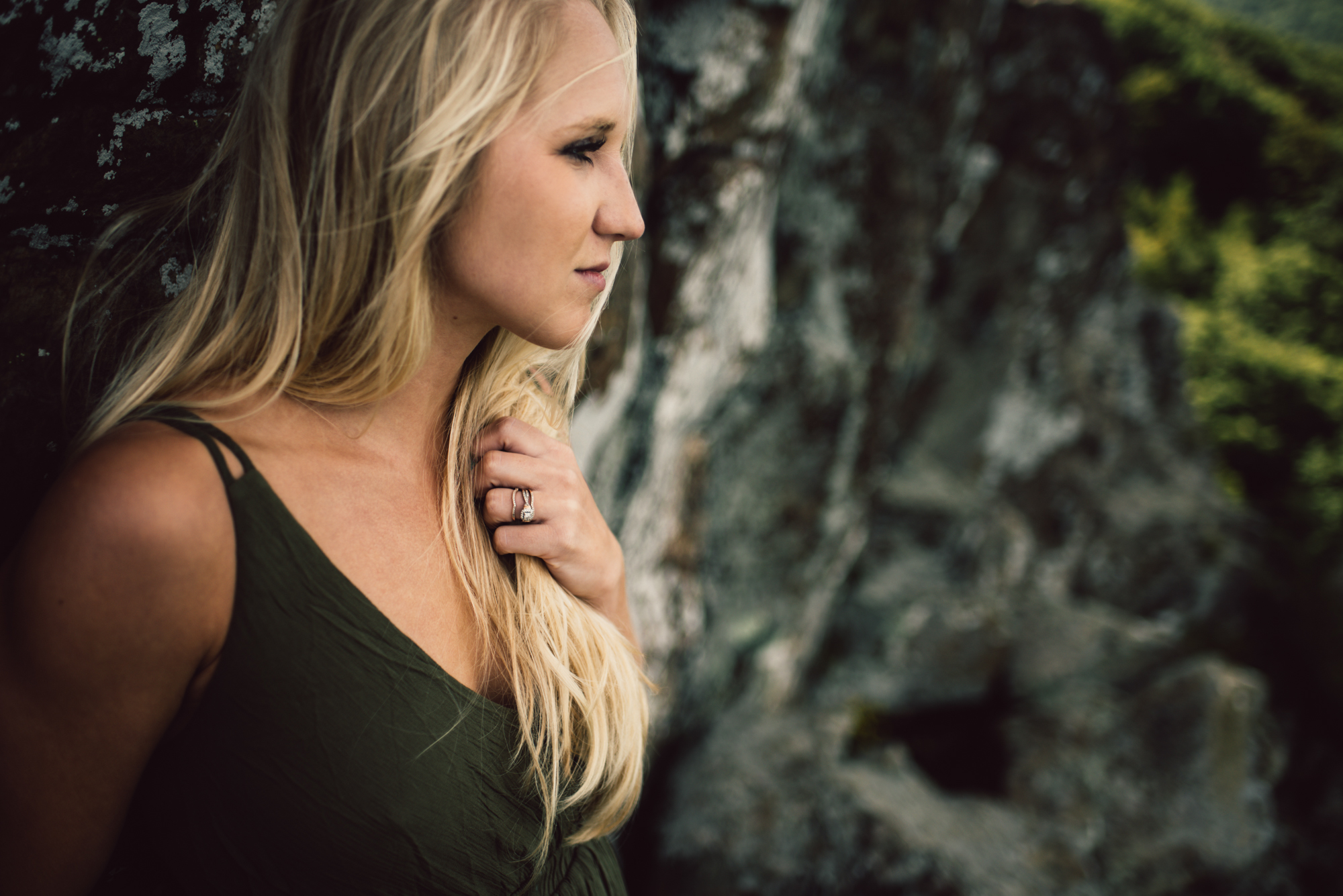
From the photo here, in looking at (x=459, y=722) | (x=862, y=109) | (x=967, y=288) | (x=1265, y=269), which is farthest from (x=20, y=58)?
(x=1265, y=269)

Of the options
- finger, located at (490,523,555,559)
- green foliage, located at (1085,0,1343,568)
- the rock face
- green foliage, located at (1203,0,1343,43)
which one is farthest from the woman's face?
green foliage, located at (1203,0,1343,43)

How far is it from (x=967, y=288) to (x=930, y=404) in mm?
1085

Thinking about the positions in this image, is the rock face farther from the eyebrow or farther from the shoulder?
the shoulder

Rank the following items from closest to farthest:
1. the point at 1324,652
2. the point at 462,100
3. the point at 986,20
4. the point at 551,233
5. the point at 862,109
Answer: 1. the point at 462,100
2. the point at 551,233
3. the point at 862,109
4. the point at 986,20
5. the point at 1324,652

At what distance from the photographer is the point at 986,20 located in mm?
5551

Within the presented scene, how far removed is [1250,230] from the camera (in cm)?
1030

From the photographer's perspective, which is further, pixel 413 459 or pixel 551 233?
pixel 413 459

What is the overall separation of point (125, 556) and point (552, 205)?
0.75 m

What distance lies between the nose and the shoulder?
0.71 meters

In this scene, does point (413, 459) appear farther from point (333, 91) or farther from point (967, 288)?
point (967, 288)

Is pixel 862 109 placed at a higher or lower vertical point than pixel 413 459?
higher

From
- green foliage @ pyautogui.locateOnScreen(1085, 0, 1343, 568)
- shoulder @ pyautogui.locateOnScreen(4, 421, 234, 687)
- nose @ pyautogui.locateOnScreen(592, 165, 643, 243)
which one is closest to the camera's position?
shoulder @ pyautogui.locateOnScreen(4, 421, 234, 687)

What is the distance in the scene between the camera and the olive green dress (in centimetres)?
99

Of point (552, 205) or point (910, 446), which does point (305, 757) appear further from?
point (910, 446)
